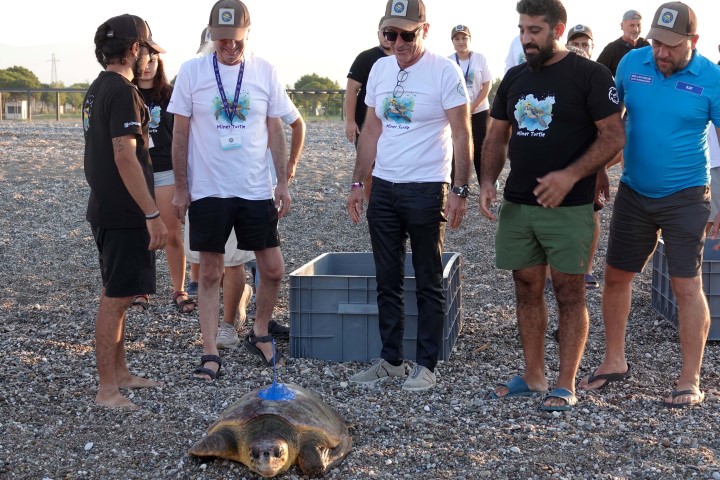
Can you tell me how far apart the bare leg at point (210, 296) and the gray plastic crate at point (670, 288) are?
2676 millimetres

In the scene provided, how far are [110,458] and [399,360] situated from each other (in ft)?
5.58

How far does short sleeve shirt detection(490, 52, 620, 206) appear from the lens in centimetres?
407

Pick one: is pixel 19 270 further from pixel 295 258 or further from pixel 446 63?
pixel 446 63

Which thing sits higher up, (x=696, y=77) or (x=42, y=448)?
(x=696, y=77)

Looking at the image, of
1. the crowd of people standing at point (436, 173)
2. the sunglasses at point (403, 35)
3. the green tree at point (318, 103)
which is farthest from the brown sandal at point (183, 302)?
the green tree at point (318, 103)

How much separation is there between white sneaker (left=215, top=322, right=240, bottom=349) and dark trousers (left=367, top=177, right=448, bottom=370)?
3.45 feet

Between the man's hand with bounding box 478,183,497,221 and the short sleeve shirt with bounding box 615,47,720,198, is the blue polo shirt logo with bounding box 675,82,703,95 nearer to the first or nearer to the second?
the short sleeve shirt with bounding box 615,47,720,198

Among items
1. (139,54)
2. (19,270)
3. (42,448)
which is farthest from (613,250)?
(19,270)

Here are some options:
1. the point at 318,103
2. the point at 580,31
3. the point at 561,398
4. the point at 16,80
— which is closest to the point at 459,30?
the point at 580,31

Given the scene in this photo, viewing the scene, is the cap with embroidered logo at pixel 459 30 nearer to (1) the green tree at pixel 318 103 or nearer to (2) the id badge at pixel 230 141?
(2) the id badge at pixel 230 141

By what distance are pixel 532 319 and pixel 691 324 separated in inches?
31.4

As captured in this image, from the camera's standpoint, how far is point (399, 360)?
4.86m

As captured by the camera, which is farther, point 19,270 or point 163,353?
point 19,270

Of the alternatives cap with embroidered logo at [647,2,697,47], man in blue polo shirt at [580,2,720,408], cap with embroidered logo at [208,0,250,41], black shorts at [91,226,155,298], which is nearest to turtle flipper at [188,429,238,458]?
black shorts at [91,226,155,298]
